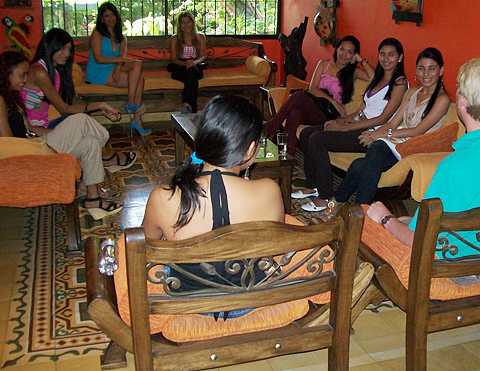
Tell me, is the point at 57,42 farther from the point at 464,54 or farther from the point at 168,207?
the point at 464,54

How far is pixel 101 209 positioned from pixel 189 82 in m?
2.54

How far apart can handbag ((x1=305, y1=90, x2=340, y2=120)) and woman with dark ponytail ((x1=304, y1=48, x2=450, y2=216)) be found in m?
0.69

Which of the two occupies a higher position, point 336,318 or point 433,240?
point 433,240

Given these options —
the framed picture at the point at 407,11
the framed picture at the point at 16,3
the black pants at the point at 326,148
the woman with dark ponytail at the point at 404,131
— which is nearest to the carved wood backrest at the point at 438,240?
the woman with dark ponytail at the point at 404,131

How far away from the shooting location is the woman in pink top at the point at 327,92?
4336 millimetres

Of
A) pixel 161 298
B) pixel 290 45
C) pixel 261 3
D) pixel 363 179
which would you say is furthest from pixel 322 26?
pixel 161 298

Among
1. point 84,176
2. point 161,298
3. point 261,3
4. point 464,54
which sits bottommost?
point 84,176

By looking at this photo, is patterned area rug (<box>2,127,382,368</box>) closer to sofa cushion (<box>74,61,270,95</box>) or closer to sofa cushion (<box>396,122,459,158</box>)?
sofa cushion (<box>396,122,459,158</box>)

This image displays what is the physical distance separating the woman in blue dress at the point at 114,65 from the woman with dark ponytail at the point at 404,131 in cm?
265

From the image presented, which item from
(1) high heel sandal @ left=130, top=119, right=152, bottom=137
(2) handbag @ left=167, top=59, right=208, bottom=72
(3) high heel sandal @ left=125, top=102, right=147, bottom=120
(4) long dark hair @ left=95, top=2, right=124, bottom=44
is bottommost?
(1) high heel sandal @ left=130, top=119, right=152, bottom=137

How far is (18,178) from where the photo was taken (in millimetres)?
2855

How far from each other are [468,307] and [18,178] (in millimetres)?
2244

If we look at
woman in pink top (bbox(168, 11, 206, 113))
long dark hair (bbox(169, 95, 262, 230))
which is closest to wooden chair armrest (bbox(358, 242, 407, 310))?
long dark hair (bbox(169, 95, 262, 230))

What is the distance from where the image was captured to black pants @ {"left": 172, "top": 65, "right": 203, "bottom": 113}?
5832mm
